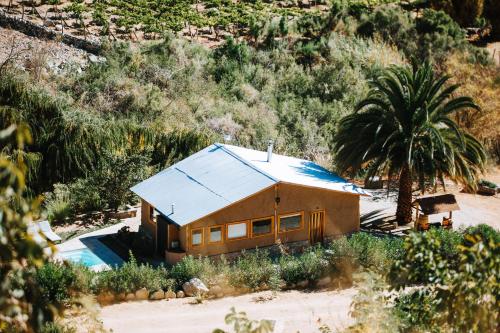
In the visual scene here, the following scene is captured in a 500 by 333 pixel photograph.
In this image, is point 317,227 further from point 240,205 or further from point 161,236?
point 161,236

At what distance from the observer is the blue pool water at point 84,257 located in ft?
73.6

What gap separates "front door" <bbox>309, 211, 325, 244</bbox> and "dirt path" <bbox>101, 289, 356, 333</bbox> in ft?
12.3

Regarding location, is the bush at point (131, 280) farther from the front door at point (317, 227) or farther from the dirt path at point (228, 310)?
the front door at point (317, 227)

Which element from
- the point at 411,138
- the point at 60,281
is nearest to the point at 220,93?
the point at 411,138

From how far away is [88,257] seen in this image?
2295 centimetres

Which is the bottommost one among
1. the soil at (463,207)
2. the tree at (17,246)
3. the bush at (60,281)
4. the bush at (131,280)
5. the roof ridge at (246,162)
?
the soil at (463,207)

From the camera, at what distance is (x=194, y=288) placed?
20359 mm

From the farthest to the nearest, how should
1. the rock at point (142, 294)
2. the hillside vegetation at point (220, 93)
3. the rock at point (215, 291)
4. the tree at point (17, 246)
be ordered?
the hillside vegetation at point (220, 93)
the rock at point (215, 291)
the rock at point (142, 294)
the tree at point (17, 246)

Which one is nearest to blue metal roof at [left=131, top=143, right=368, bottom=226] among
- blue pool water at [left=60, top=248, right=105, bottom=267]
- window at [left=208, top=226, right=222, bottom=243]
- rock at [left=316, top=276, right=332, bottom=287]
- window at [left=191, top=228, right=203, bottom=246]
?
window at [left=191, top=228, right=203, bottom=246]

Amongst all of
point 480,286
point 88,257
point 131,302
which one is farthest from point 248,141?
point 480,286

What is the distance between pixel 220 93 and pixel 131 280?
66.9 feet

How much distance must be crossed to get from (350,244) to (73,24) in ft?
91.3

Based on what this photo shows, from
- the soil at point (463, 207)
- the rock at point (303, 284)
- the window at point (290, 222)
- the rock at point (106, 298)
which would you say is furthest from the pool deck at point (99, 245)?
the soil at point (463, 207)

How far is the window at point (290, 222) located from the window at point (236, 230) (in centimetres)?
133
